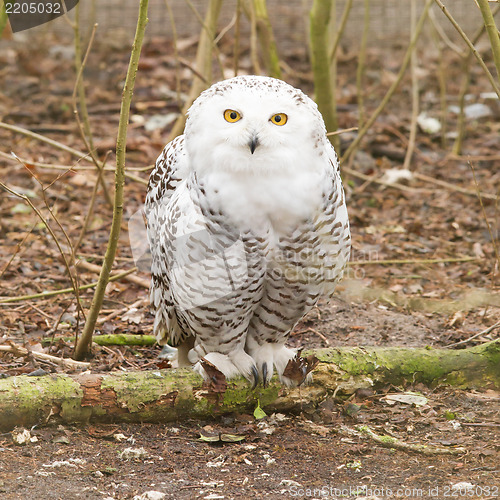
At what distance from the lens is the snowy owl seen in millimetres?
2902

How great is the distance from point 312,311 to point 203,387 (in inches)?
57.2

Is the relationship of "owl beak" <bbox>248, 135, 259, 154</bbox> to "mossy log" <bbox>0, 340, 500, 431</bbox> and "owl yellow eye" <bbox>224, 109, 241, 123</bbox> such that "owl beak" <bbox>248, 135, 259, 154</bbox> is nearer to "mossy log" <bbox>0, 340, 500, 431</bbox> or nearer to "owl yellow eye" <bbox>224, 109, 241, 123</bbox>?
"owl yellow eye" <bbox>224, 109, 241, 123</bbox>

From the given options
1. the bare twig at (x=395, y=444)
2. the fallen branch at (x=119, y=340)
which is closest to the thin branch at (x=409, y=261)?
the fallen branch at (x=119, y=340)

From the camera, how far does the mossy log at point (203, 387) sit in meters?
3.11

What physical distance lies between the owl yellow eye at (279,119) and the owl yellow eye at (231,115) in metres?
0.14

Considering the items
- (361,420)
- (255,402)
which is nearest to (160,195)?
(255,402)

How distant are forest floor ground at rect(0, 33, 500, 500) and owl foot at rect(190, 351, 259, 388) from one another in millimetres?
194

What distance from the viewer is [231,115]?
289 centimetres

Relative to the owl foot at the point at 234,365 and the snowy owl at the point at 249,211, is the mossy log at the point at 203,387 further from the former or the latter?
the snowy owl at the point at 249,211

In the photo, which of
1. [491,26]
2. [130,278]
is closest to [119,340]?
[130,278]

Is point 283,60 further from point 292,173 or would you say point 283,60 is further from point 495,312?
point 292,173

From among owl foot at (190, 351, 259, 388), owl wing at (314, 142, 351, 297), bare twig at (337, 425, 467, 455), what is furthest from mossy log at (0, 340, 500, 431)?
owl wing at (314, 142, 351, 297)

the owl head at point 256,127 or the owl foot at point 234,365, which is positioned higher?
the owl head at point 256,127

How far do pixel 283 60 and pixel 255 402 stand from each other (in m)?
6.33
